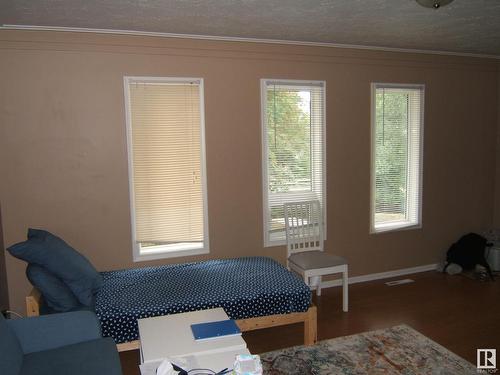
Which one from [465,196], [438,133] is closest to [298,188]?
[438,133]

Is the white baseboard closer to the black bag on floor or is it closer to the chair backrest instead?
the black bag on floor

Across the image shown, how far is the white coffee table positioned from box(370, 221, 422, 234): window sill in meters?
2.71

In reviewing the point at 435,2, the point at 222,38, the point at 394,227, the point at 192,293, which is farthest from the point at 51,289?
the point at 394,227

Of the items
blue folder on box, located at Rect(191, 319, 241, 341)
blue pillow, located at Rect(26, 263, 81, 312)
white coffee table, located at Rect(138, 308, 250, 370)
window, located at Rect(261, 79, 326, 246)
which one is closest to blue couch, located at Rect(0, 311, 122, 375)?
white coffee table, located at Rect(138, 308, 250, 370)

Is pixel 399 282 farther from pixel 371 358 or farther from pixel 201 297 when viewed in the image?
pixel 201 297

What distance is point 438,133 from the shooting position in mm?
5039

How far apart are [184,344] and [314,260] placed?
1928 millimetres

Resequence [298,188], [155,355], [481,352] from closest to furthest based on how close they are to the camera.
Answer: [155,355], [481,352], [298,188]

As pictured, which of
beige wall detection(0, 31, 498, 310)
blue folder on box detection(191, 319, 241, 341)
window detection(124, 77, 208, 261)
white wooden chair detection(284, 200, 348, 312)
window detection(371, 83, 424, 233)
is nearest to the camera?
blue folder on box detection(191, 319, 241, 341)

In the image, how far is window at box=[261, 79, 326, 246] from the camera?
169 inches

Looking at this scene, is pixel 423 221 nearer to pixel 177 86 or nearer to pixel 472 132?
pixel 472 132

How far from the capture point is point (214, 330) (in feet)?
8.11

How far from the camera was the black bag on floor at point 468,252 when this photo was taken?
499 cm

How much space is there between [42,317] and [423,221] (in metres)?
4.23
